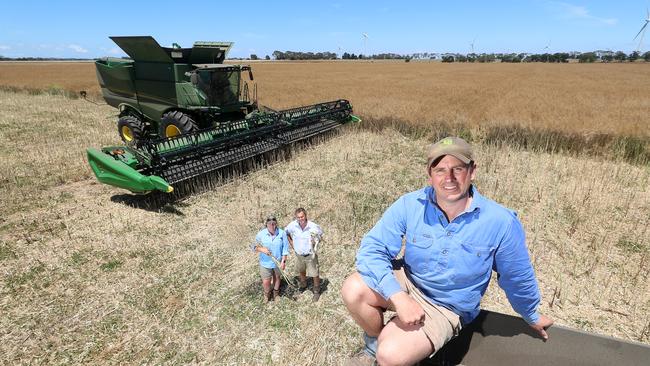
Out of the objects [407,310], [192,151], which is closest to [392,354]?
[407,310]

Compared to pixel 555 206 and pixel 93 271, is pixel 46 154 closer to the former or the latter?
pixel 93 271

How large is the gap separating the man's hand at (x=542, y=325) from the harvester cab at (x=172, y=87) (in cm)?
718

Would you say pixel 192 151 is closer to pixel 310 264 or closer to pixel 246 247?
pixel 246 247

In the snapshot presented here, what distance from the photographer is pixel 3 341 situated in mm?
3275

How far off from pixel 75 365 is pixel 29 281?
162 centimetres

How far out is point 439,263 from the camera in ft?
6.27

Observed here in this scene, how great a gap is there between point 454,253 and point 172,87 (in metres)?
8.21

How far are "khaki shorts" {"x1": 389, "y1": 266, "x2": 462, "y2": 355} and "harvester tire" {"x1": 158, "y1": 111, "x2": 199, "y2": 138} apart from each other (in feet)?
22.3

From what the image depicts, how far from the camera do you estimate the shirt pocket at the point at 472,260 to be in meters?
1.84

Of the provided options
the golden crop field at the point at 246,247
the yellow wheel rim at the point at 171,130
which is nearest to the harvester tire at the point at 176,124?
the yellow wheel rim at the point at 171,130

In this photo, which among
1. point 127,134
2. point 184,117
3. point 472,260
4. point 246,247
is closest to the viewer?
point 472,260

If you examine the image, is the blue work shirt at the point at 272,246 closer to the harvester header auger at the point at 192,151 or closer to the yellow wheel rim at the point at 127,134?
the harvester header auger at the point at 192,151

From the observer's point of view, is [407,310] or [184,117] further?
[184,117]

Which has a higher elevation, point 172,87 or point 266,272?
point 172,87
